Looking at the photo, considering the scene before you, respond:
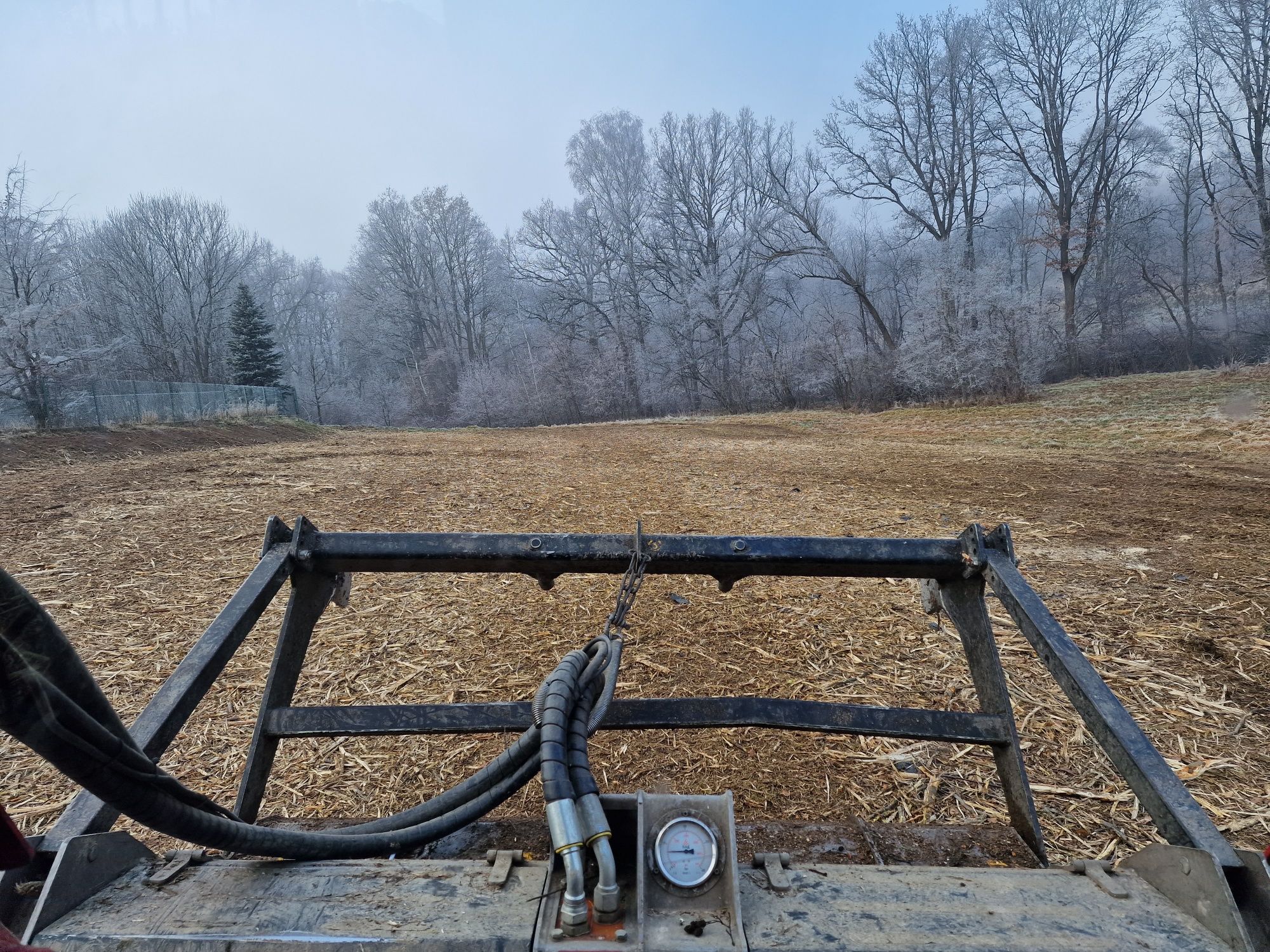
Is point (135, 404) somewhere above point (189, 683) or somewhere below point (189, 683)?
above

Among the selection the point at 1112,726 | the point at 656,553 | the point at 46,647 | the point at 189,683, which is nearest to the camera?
the point at 46,647

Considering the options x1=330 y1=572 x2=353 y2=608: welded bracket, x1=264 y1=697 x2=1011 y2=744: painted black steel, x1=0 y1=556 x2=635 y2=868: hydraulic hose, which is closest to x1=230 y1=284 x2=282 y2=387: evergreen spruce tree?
x1=330 y1=572 x2=353 y2=608: welded bracket

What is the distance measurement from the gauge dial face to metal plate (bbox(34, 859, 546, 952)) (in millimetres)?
215

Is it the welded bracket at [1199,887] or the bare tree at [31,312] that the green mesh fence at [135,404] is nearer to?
the bare tree at [31,312]

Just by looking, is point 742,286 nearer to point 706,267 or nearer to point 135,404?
point 706,267

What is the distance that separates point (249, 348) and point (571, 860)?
45460 mm

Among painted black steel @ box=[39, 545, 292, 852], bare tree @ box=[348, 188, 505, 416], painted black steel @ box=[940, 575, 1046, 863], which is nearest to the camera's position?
painted black steel @ box=[39, 545, 292, 852]

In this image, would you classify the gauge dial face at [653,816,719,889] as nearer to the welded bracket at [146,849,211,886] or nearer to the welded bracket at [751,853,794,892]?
the welded bracket at [751,853,794,892]

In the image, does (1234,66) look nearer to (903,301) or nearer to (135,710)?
(903,301)

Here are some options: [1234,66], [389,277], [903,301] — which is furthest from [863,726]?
[389,277]

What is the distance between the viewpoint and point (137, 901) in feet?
3.68

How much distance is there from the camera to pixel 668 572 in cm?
192

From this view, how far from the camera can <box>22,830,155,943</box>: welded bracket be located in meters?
1.05

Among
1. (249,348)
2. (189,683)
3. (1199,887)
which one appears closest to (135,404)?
(249,348)
